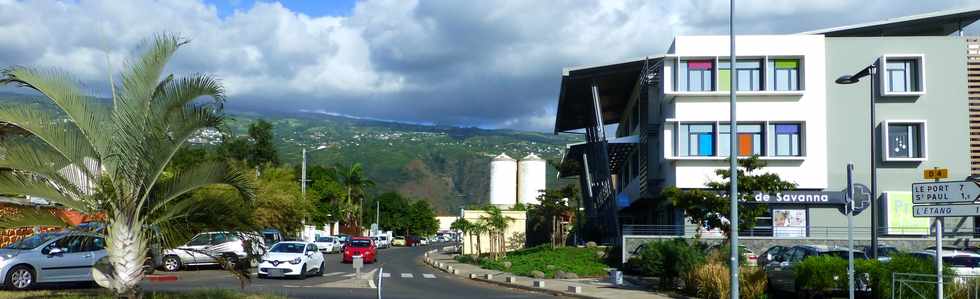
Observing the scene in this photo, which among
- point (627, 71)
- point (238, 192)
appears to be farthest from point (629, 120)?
point (238, 192)

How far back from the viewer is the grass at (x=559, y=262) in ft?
117

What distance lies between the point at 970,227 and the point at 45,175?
38.7 meters

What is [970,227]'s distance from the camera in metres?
39.8

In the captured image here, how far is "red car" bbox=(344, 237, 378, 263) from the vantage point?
46062 millimetres

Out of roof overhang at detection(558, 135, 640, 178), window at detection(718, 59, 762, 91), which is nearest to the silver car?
window at detection(718, 59, 762, 91)

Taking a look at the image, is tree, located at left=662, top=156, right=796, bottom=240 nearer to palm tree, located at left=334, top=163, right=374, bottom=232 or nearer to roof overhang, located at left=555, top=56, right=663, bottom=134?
roof overhang, located at left=555, top=56, right=663, bottom=134

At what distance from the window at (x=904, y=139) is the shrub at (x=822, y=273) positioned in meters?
21.8

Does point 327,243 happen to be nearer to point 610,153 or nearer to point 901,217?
point 610,153

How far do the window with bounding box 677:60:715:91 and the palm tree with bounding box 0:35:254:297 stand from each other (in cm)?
2934

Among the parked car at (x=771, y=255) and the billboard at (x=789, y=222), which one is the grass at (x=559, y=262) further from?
the parked car at (x=771, y=255)

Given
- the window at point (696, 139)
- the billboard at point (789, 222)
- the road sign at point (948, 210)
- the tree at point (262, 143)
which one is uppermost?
the tree at point (262, 143)

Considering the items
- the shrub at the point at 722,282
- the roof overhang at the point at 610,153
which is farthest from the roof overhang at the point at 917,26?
the shrub at the point at 722,282

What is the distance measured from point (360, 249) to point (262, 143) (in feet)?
88.1

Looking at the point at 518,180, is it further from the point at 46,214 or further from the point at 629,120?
the point at 46,214
